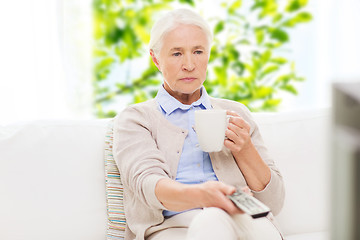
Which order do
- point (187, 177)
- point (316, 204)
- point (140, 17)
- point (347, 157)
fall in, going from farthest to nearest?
1. point (140, 17)
2. point (316, 204)
3. point (187, 177)
4. point (347, 157)

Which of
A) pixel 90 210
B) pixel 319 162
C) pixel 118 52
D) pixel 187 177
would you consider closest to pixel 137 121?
pixel 187 177

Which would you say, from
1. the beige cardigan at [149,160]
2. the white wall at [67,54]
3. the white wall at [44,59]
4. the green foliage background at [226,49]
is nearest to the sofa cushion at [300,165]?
the beige cardigan at [149,160]

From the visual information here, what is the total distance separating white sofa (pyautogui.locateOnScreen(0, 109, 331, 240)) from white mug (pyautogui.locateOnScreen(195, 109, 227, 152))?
43 cm

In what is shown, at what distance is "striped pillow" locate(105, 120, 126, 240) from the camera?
1503 mm

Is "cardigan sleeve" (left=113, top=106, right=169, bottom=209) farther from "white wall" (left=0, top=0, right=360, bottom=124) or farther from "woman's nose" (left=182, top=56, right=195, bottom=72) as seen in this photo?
"white wall" (left=0, top=0, right=360, bottom=124)

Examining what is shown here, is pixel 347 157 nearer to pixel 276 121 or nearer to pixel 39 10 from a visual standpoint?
pixel 276 121

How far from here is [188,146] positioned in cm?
149

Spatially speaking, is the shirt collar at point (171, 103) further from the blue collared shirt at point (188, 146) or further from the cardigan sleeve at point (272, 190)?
the cardigan sleeve at point (272, 190)

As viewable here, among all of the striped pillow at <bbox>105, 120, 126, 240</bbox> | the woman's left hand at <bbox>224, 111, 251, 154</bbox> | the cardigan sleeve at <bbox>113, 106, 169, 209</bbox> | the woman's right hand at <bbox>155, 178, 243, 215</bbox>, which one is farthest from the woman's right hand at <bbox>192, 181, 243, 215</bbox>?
the striped pillow at <bbox>105, 120, 126, 240</bbox>

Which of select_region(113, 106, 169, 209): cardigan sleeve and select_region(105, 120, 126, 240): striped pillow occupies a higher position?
select_region(113, 106, 169, 209): cardigan sleeve

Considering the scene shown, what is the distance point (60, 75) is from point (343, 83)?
6.62 feet

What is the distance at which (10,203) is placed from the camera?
1.50 metres

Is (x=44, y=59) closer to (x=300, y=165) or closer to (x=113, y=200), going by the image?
(x=113, y=200)

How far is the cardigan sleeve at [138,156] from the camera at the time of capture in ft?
4.23
